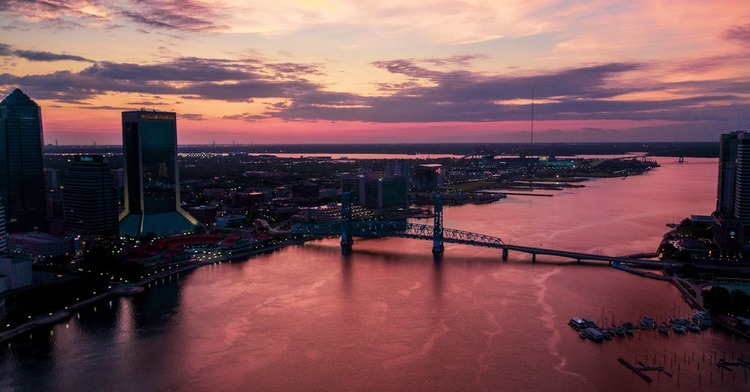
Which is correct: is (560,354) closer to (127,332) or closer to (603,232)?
(127,332)

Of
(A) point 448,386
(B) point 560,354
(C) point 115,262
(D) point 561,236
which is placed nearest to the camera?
(A) point 448,386

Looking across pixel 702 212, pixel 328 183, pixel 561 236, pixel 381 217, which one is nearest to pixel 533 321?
pixel 561 236

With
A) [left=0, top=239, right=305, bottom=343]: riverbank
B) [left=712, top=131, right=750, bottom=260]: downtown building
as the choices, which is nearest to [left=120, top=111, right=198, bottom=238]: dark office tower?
[left=0, top=239, right=305, bottom=343]: riverbank

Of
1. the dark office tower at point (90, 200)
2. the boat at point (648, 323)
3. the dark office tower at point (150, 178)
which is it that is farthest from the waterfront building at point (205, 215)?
the boat at point (648, 323)

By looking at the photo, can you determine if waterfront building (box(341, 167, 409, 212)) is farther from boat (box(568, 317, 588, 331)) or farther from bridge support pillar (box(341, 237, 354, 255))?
boat (box(568, 317, 588, 331))

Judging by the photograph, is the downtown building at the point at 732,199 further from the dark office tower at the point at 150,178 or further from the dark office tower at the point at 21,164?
the dark office tower at the point at 21,164
